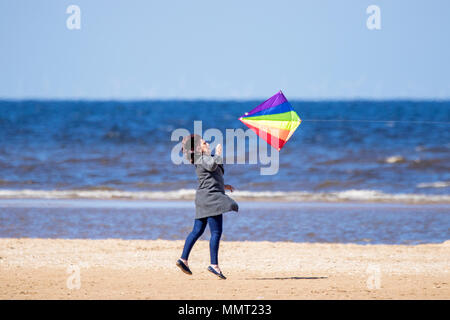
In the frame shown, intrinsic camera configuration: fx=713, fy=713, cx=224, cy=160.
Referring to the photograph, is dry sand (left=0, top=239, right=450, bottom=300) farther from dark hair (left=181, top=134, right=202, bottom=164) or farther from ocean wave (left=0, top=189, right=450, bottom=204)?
ocean wave (left=0, top=189, right=450, bottom=204)

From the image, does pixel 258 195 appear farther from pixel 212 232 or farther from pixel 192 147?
pixel 192 147

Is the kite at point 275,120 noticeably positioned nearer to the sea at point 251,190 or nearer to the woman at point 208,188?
the woman at point 208,188

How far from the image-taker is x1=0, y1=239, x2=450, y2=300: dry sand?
6.95 meters

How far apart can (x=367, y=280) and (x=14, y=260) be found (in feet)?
14.3

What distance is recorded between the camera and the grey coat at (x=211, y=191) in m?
7.41


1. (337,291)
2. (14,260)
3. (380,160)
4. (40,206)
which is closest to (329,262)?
(337,291)

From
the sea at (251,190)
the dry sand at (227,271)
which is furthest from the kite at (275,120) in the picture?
the dry sand at (227,271)

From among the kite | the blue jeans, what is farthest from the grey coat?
the kite

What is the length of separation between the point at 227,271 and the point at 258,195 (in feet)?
30.2

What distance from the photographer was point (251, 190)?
1831cm

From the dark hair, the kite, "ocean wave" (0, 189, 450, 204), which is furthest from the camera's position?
"ocean wave" (0, 189, 450, 204)

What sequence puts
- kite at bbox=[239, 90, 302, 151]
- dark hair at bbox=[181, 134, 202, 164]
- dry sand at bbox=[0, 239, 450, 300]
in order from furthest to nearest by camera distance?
kite at bbox=[239, 90, 302, 151], dark hair at bbox=[181, 134, 202, 164], dry sand at bbox=[0, 239, 450, 300]

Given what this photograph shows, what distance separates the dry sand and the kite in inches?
62.7

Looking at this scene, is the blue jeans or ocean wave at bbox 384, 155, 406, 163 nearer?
the blue jeans
